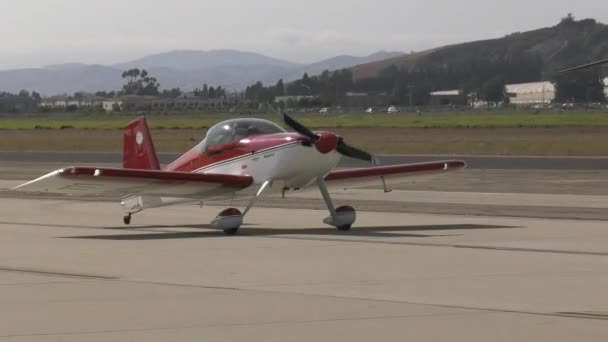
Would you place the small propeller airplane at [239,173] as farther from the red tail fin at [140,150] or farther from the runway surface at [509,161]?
the runway surface at [509,161]

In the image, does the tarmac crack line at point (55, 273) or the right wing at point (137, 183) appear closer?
the tarmac crack line at point (55, 273)

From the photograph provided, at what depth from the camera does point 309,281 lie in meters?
12.1

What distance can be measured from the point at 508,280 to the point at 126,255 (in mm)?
5519

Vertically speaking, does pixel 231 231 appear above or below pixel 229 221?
below

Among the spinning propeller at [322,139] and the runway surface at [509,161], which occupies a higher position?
the spinning propeller at [322,139]

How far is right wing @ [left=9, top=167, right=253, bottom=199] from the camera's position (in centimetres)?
1683

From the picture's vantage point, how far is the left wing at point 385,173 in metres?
19.8

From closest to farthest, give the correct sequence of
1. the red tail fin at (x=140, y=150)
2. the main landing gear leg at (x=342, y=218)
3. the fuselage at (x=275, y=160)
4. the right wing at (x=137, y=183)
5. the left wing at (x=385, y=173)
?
the right wing at (x=137, y=183), the fuselage at (x=275, y=160), the main landing gear leg at (x=342, y=218), the left wing at (x=385, y=173), the red tail fin at (x=140, y=150)

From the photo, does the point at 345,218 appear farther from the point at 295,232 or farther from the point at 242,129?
the point at 242,129

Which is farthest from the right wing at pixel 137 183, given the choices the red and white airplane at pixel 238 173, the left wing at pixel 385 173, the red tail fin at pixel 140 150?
the left wing at pixel 385 173

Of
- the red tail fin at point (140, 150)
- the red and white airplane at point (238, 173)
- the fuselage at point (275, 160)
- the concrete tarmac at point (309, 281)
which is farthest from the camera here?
the red tail fin at point (140, 150)

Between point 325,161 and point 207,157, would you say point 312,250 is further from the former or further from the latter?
point 207,157

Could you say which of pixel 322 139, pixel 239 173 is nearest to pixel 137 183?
pixel 239 173

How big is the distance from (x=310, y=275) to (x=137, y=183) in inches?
224
